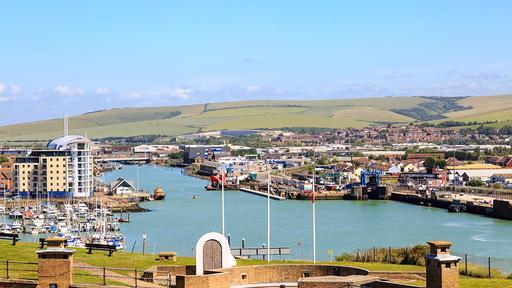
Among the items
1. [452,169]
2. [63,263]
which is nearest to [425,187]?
[452,169]

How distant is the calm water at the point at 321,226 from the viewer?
25841 mm

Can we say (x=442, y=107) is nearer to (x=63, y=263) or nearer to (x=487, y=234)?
(x=487, y=234)

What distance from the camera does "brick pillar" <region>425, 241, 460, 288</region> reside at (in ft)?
26.3

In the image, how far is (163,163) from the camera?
97688mm

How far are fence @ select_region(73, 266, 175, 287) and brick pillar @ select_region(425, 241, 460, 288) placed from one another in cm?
248

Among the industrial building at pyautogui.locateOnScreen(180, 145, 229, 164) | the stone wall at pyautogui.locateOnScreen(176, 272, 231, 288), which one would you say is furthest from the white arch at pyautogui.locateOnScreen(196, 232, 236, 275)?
the industrial building at pyautogui.locateOnScreen(180, 145, 229, 164)

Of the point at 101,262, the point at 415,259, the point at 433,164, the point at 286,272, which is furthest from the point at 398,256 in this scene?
the point at 433,164

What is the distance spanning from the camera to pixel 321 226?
105 ft

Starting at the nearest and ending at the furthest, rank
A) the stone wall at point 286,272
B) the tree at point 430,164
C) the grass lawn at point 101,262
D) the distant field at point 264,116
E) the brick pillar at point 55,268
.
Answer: the brick pillar at point 55,268 < the grass lawn at point 101,262 < the stone wall at point 286,272 < the tree at point 430,164 < the distant field at point 264,116

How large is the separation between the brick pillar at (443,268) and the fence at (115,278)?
248cm

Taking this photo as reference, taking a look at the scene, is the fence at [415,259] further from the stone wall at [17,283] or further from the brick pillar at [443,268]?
the stone wall at [17,283]

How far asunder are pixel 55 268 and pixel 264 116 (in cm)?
15649

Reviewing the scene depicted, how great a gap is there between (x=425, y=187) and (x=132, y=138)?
9796 cm

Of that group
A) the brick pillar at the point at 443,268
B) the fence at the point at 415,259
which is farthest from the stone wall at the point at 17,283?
the fence at the point at 415,259
